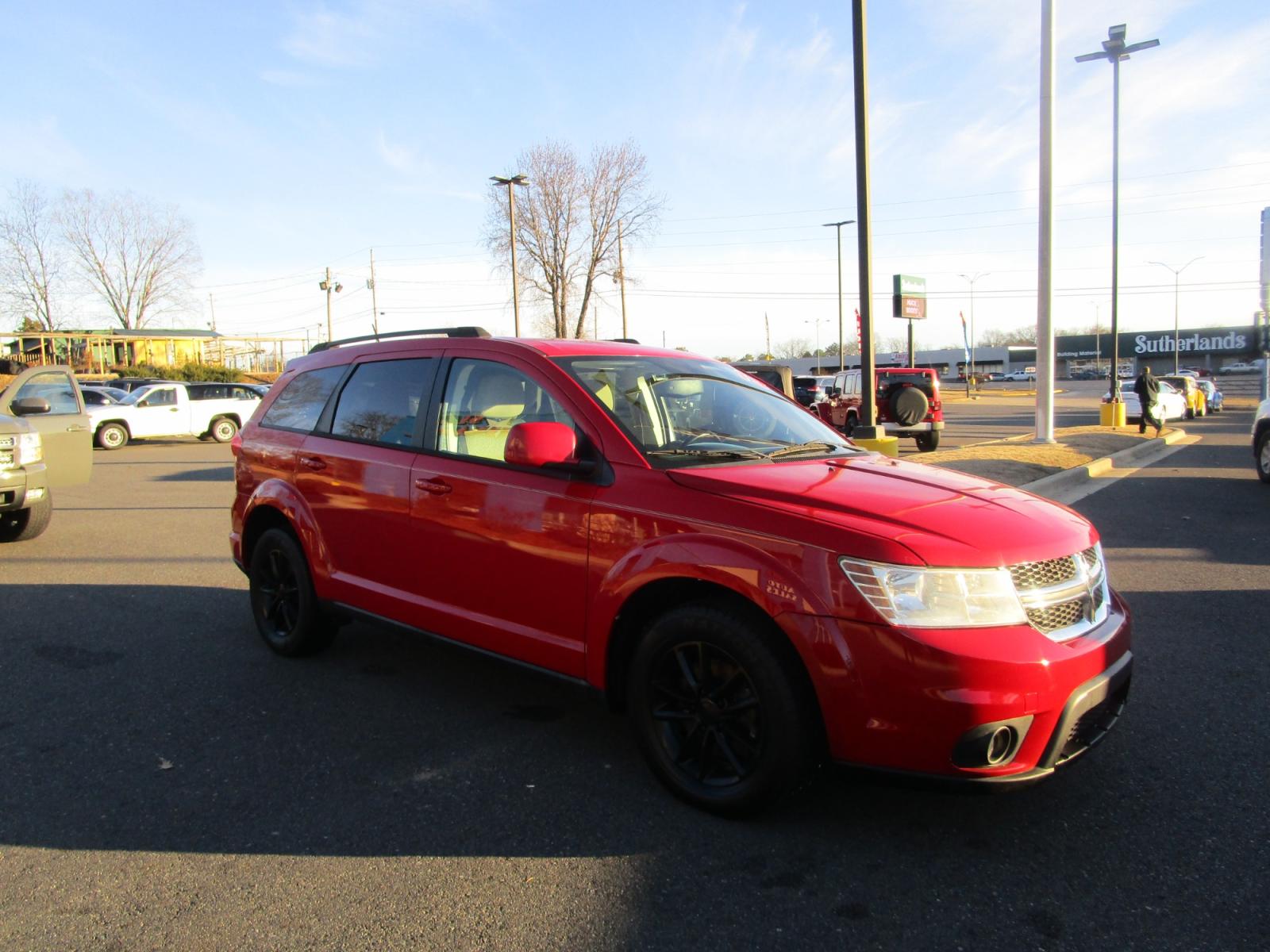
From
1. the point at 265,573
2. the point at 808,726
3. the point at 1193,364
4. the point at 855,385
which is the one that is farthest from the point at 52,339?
the point at 1193,364

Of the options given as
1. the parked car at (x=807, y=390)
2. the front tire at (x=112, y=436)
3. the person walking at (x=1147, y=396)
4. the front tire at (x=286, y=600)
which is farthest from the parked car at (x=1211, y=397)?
the front tire at (x=286, y=600)

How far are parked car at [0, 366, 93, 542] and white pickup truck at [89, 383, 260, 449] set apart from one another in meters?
13.7

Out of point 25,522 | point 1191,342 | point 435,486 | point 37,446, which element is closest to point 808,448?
point 435,486

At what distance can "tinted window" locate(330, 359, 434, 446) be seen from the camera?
4367 mm

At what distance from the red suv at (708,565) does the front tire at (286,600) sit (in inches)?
2.2

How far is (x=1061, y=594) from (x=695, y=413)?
1649mm

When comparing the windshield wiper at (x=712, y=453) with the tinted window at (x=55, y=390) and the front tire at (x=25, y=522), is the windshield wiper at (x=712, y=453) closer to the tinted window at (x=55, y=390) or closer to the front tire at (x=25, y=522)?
the front tire at (x=25, y=522)

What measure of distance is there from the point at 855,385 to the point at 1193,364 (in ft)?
287

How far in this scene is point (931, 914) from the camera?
8.59 feet

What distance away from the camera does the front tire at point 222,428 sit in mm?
24734

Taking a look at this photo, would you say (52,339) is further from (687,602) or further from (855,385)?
(687,602)

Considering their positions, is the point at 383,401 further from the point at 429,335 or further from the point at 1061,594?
the point at 1061,594

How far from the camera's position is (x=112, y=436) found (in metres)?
22.9

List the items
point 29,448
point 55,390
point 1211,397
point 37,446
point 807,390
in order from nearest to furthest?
point 29,448 < point 37,446 < point 55,390 < point 807,390 < point 1211,397
